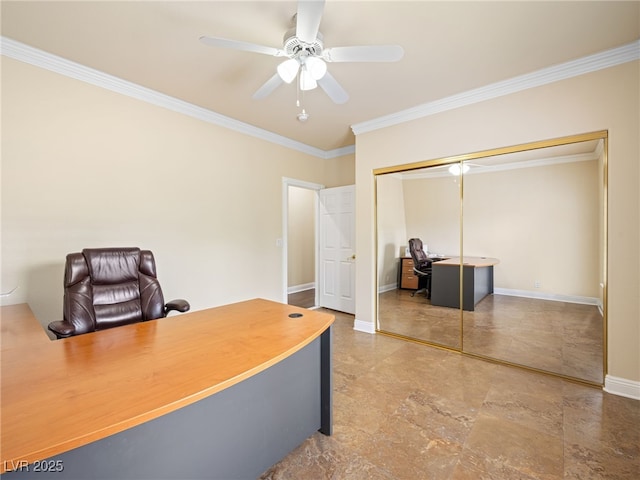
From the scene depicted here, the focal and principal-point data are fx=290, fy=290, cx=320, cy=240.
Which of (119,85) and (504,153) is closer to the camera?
(119,85)

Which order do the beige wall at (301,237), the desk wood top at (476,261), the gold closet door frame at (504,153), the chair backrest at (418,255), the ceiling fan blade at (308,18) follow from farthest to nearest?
the beige wall at (301,237) < the chair backrest at (418,255) < the desk wood top at (476,261) < the gold closet door frame at (504,153) < the ceiling fan blade at (308,18)

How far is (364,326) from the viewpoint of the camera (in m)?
3.85

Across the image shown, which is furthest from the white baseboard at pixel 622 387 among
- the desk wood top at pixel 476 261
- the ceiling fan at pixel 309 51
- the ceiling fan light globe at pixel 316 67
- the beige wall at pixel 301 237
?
the beige wall at pixel 301 237

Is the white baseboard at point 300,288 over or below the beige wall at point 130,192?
below

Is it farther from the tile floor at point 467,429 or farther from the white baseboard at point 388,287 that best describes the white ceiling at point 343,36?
the tile floor at point 467,429

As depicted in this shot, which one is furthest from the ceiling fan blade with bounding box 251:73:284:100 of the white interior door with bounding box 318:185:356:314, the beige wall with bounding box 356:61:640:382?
the white interior door with bounding box 318:185:356:314

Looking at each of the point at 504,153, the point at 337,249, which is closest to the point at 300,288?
the point at 337,249

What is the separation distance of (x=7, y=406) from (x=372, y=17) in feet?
8.54

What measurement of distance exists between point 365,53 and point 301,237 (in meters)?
5.04

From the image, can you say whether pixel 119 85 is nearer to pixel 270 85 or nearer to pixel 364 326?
pixel 270 85

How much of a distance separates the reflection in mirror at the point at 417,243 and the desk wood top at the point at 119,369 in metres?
2.07

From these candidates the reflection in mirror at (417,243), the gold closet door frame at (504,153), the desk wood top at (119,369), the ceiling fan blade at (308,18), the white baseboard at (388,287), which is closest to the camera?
the desk wood top at (119,369)

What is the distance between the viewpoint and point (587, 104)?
8.00 ft

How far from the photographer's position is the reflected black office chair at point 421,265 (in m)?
3.52
